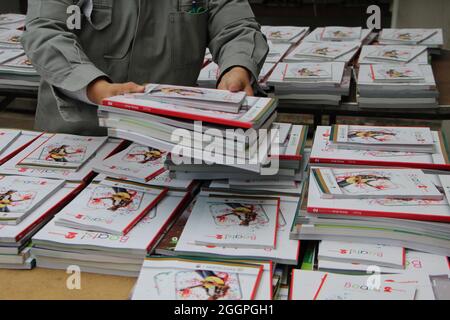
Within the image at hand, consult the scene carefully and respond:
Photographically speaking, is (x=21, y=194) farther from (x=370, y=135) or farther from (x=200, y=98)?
(x=370, y=135)

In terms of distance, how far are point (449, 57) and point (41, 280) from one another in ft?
7.41

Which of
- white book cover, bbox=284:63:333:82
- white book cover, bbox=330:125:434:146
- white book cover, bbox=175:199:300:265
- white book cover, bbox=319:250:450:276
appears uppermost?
white book cover, bbox=330:125:434:146

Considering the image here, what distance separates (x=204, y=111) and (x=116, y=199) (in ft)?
0.94

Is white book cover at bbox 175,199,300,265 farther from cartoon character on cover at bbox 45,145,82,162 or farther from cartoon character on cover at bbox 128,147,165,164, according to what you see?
cartoon character on cover at bbox 45,145,82,162

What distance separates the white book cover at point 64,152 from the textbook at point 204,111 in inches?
12.0

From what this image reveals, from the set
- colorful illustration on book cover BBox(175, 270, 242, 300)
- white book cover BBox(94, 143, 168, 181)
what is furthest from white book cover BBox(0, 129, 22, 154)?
colorful illustration on book cover BBox(175, 270, 242, 300)

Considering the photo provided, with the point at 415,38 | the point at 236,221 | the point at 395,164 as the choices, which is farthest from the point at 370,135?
the point at 415,38

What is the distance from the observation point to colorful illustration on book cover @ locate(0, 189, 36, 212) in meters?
1.21

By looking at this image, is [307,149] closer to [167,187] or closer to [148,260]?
[167,187]

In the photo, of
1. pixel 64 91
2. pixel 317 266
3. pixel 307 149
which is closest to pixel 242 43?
pixel 307 149

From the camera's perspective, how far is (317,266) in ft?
3.48

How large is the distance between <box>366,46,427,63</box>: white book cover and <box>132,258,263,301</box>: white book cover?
1682 mm

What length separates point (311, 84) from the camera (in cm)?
214

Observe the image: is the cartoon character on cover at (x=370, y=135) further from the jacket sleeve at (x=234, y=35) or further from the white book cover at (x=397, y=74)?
the white book cover at (x=397, y=74)
